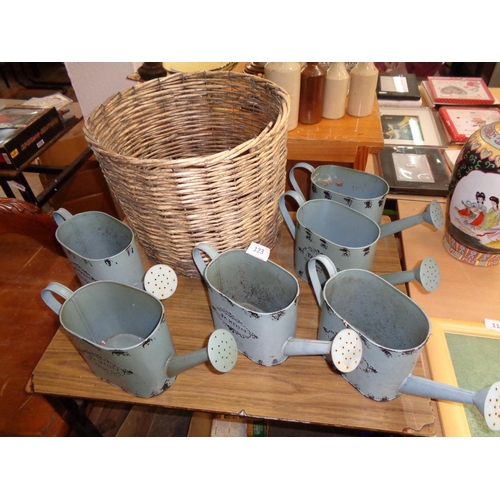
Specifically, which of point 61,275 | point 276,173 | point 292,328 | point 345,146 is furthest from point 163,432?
point 345,146

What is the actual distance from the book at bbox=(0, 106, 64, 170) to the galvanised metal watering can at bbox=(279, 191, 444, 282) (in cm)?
86

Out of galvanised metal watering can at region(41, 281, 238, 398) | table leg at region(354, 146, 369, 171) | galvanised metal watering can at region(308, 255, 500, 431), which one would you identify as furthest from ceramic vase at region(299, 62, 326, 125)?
galvanised metal watering can at region(41, 281, 238, 398)

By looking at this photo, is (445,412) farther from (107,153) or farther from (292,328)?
(107,153)

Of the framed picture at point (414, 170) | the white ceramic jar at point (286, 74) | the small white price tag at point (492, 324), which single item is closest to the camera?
the small white price tag at point (492, 324)

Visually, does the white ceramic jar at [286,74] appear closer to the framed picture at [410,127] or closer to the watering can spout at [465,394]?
the framed picture at [410,127]

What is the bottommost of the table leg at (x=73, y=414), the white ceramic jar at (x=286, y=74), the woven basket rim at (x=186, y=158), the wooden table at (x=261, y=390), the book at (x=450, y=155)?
the table leg at (x=73, y=414)

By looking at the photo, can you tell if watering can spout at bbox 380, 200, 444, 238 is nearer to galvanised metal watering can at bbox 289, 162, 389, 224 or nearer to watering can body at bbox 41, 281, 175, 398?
galvanised metal watering can at bbox 289, 162, 389, 224

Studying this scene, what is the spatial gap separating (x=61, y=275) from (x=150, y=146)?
41 cm

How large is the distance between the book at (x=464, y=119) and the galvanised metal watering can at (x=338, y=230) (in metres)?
0.63

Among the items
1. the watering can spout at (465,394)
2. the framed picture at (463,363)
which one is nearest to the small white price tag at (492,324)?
the framed picture at (463,363)

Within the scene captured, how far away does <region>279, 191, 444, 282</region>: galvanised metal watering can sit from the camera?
0.64m

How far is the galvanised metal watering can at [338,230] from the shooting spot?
25.2 inches

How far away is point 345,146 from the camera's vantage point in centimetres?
101

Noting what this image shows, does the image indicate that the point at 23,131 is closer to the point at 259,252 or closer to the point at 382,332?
the point at 259,252
